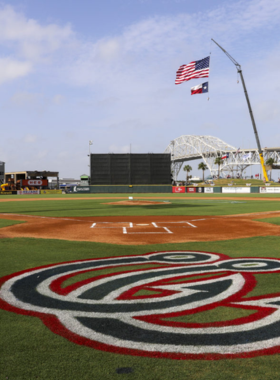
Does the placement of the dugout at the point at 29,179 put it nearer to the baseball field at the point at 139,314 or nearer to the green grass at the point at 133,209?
the green grass at the point at 133,209

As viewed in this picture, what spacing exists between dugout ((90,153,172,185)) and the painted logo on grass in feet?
174

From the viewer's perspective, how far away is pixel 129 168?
199ft

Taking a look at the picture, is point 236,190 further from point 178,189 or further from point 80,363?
point 80,363

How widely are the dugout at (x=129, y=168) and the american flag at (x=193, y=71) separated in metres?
26.5

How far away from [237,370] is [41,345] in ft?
7.10

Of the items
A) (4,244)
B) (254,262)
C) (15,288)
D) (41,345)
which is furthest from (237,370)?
(4,244)

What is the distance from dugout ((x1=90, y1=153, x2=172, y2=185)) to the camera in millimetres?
60500

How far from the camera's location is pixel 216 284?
19.9 ft

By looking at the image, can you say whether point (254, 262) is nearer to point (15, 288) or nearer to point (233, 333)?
point (233, 333)

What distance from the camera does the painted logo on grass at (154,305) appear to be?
372cm

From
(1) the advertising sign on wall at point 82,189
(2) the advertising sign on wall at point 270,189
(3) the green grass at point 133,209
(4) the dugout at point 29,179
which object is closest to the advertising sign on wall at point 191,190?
(2) the advertising sign on wall at point 270,189

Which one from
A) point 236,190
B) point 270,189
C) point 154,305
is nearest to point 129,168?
point 236,190

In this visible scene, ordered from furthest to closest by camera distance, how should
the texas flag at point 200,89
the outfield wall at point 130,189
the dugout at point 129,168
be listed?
the outfield wall at point 130,189 → the dugout at point 129,168 → the texas flag at point 200,89

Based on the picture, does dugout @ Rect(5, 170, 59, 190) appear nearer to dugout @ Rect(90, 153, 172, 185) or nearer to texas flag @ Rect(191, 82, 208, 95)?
dugout @ Rect(90, 153, 172, 185)
